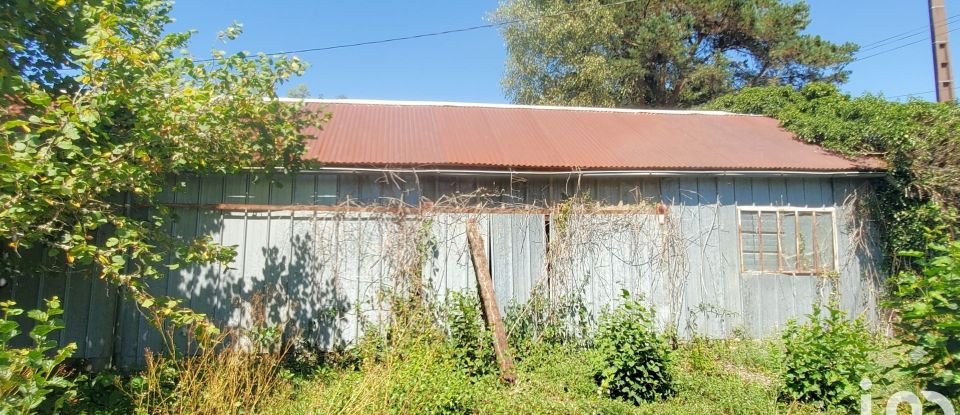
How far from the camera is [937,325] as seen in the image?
124 inches

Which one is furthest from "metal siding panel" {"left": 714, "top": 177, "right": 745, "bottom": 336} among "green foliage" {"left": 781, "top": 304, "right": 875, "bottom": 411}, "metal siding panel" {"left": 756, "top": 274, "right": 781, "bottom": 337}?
"green foliage" {"left": 781, "top": 304, "right": 875, "bottom": 411}

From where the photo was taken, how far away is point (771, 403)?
449 centimetres

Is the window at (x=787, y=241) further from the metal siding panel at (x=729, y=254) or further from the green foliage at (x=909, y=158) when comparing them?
the green foliage at (x=909, y=158)

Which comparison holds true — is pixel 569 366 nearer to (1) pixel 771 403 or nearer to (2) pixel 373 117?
(1) pixel 771 403

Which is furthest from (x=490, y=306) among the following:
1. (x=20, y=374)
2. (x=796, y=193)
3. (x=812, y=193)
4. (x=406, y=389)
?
(x=812, y=193)

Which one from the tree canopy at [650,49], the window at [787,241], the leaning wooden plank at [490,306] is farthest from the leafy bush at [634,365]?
the tree canopy at [650,49]

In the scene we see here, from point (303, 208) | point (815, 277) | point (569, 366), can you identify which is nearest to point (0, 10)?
point (303, 208)

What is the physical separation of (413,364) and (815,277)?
6463 millimetres

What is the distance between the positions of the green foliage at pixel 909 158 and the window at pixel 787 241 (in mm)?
896

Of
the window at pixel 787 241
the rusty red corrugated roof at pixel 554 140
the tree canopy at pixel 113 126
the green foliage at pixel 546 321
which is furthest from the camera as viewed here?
the window at pixel 787 241

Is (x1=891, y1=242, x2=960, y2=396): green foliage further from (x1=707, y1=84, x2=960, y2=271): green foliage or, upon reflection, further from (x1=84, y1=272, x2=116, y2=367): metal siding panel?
(x1=84, y1=272, x2=116, y2=367): metal siding panel

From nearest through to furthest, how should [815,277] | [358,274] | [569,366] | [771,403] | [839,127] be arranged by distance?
[771,403] → [569,366] → [358,274] → [815,277] → [839,127]

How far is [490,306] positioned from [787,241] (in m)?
5.23

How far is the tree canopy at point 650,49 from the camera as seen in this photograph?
1888 cm
